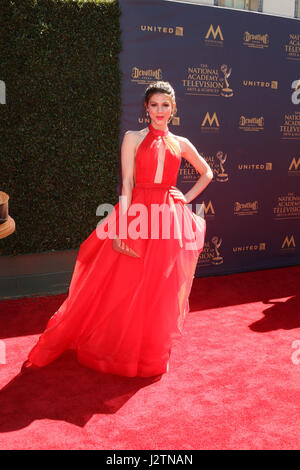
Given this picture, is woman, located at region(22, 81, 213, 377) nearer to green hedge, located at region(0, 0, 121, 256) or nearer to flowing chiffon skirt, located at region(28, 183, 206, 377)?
flowing chiffon skirt, located at region(28, 183, 206, 377)

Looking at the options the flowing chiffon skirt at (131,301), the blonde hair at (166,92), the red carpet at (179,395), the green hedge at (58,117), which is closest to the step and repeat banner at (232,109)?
the green hedge at (58,117)

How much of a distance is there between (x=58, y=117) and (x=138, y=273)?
93.2 inches

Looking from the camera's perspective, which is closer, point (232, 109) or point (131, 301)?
point (131, 301)

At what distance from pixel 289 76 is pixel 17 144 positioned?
3.43 metres

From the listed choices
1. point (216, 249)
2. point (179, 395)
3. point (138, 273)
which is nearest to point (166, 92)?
point (138, 273)

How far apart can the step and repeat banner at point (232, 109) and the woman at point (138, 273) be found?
2.04 m

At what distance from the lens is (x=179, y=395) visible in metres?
2.84

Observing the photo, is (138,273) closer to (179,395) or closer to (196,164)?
(179,395)

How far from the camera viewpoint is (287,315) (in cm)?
429

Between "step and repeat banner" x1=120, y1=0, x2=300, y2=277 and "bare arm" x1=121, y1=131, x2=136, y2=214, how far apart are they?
6.58 ft

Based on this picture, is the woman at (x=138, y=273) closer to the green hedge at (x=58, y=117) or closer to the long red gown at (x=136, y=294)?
the long red gown at (x=136, y=294)

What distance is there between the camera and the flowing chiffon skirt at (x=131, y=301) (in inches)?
119

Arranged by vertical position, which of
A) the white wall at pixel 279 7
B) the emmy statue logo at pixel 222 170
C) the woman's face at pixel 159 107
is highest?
the white wall at pixel 279 7

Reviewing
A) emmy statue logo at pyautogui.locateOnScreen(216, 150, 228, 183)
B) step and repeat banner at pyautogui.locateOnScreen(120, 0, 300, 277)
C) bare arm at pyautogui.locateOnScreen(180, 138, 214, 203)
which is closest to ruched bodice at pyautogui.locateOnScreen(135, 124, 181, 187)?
bare arm at pyautogui.locateOnScreen(180, 138, 214, 203)
